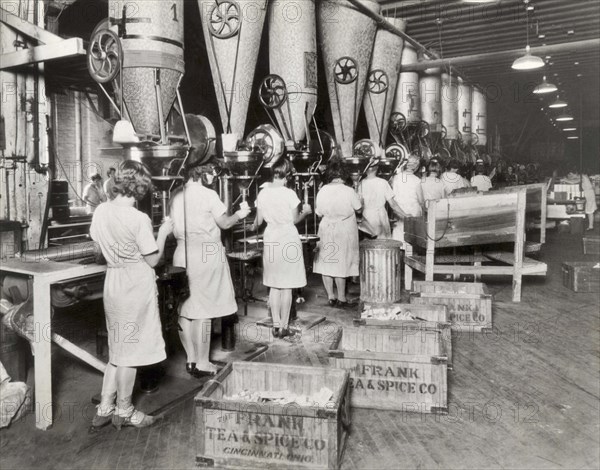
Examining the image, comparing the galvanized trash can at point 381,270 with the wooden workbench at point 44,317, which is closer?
the wooden workbench at point 44,317

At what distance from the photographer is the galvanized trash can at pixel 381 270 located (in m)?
6.52

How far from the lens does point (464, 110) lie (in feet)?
44.6

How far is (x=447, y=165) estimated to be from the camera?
36.1 feet

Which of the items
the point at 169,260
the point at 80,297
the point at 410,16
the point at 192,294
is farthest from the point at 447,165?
the point at 80,297

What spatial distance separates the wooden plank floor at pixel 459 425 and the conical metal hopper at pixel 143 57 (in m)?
2.31

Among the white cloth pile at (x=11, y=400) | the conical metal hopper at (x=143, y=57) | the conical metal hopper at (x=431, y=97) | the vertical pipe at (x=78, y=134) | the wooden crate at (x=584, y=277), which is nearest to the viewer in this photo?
the white cloth pile at (x=11, y=400)

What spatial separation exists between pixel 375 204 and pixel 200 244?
3.68 metres

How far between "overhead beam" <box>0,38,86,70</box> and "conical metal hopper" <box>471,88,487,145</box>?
485 inches

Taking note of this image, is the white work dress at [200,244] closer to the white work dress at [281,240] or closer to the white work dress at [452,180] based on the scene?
the white work dress at [281,240]

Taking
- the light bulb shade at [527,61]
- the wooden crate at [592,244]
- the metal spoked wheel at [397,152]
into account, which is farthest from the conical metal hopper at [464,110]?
the metal spoked wheel at [397,152]

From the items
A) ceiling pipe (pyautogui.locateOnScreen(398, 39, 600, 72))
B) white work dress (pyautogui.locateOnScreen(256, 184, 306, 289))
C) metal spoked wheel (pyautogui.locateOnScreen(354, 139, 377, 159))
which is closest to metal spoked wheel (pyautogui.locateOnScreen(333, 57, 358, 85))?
metal spoked wheel (pyautogui.locateOnScreen(354, 139, 377, 159))

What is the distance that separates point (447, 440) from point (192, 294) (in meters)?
2.28

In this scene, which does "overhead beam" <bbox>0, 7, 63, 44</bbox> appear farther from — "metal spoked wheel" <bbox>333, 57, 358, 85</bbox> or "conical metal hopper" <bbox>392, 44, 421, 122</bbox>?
"conical metal hopper" <bbox>392, 44, 421, 122</bbox>

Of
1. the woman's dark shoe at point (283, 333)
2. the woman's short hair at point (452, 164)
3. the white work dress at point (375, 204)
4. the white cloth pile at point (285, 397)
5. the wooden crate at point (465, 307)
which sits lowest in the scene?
the woman's dark shoe at point (283, 333)
